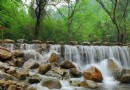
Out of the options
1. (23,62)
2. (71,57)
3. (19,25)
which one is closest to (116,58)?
(71,57)

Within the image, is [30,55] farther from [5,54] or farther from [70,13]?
[70,13]

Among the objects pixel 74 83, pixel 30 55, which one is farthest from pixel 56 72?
pixel 30 55

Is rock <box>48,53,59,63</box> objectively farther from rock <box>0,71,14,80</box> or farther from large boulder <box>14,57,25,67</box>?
rock <box>0,71,14,80</box>

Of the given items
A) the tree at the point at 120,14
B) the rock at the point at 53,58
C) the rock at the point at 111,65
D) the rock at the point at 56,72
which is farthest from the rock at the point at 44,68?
the tree at the point at 120,14

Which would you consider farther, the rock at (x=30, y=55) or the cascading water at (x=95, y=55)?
the cascading water at (x=95, y=55)

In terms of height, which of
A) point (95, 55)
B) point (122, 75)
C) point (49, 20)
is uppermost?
point (49, 20)

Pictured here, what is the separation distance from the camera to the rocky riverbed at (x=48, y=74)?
1345 cm

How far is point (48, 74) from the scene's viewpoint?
50.8 feet

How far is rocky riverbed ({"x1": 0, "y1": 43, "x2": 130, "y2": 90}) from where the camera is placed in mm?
13445

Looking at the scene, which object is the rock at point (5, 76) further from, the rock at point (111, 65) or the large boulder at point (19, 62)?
the rock at point (111, 65)

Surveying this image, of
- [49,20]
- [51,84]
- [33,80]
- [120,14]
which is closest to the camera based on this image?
[51,84]

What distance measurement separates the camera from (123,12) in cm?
3444

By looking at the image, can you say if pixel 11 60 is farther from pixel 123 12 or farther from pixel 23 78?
pixel 123 12

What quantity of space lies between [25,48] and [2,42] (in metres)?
1.78
